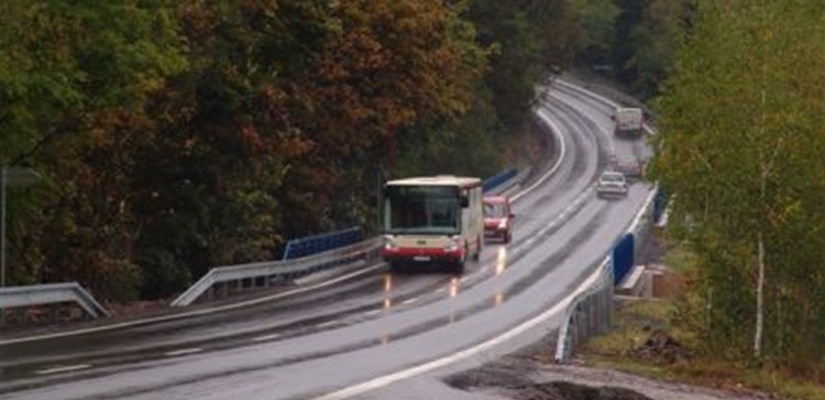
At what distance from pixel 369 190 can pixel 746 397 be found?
1779 inches

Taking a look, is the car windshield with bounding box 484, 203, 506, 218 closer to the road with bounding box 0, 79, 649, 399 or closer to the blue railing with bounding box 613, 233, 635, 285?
the road with bounding box 0, 79, 649, 399

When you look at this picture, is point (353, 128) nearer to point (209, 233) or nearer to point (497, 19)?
point (209, 233)

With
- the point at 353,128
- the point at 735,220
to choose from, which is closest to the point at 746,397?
the point at 735,220

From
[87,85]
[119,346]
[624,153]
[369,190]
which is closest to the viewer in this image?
[119,346]

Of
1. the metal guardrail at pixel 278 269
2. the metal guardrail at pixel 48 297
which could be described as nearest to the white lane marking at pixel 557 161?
the metal guardrail at pixel 278 269

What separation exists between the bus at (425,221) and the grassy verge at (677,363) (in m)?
15.4

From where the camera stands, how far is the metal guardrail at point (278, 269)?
40625 millimetres

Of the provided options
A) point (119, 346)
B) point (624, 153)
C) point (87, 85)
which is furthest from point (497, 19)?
point (119, 346)

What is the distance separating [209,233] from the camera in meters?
47.8

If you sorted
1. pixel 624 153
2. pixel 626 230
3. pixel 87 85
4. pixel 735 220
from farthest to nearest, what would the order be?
pixel 624 153
pixel 626 230
pixel 87 85
pixel 735 220

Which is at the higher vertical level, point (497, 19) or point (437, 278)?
point (497, 19)

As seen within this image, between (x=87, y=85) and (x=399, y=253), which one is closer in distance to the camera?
(x=87, y=85)

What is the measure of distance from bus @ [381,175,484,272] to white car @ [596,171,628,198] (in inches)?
1649

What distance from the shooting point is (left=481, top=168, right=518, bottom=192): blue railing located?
307ft
